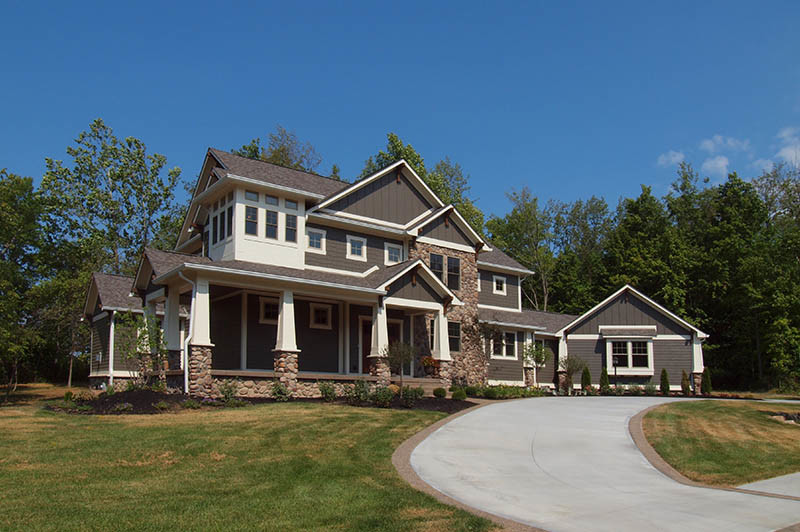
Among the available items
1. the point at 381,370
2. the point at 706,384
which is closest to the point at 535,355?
the point at 706,384

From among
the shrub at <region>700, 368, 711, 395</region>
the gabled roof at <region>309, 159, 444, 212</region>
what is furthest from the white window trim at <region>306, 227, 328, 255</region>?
the shrub at <region>700, 368, 711, 395</region>

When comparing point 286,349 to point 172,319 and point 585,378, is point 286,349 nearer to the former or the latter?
point 172,319

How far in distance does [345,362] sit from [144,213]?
2555cm

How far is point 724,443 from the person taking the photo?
15000 mm

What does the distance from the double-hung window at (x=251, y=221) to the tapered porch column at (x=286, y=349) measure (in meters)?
2.80

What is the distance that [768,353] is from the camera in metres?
39.4

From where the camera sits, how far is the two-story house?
22.2m

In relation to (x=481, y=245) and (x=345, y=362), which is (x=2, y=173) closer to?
(x=345, y=362)

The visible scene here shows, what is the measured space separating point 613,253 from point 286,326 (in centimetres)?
3528

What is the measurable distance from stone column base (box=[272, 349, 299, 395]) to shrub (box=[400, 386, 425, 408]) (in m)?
3.60

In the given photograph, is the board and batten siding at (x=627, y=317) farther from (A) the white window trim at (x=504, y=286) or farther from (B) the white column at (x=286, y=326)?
(B) the white column at (x=286, y=326)

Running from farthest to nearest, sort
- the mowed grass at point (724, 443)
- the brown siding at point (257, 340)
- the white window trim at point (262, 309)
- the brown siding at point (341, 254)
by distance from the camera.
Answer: the brown siding at point (341, 254)
the white window trim at point (262, 309)
the brown siding at point (257, 340)
the mowed grass at point (724, 443)

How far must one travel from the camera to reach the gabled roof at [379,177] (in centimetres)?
2588

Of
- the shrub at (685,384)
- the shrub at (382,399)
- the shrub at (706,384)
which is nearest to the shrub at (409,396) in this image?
the shrub at (382,399)
